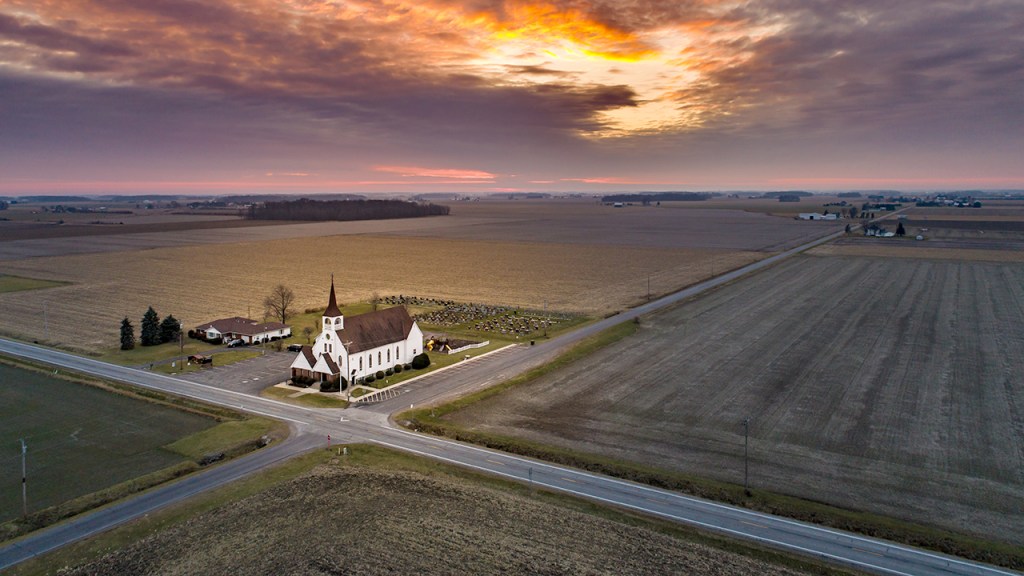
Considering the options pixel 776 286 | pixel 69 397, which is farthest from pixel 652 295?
pixel 69 397

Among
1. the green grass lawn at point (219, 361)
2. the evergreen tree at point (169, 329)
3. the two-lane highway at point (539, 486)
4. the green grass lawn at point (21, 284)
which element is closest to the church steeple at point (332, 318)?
the two-lane highway at point (539, 486)

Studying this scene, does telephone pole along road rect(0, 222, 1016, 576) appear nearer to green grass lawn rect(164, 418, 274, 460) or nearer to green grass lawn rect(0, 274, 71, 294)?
green grass lawn rect(164, 418, 274, 460)

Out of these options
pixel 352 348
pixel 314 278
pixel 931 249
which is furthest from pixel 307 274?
pixel 931 249

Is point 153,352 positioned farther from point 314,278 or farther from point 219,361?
point 314,278

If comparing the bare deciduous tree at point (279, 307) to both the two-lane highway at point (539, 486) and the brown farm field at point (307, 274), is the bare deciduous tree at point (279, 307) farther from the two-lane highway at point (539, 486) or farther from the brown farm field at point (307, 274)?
the two-lane highway at point (539, 486)

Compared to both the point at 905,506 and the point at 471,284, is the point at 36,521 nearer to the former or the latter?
the point at 905,506
